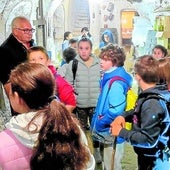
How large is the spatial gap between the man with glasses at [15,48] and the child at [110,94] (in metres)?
0.76

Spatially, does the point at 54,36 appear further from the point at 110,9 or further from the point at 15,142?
the point at 15,142

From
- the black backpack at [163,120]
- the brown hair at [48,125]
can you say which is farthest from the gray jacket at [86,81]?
the brown hair at [48,125]

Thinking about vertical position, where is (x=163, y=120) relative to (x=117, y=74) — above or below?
below

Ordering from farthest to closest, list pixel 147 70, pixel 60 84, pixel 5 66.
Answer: pixel 5 66
pixel 60 84
pixel 147 70

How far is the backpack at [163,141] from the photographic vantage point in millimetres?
2355

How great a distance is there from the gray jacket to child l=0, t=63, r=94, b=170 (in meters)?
2.35

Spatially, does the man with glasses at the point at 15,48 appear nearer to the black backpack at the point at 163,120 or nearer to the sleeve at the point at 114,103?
the sleeve at the point at 114,103

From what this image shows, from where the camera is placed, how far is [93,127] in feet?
10.3

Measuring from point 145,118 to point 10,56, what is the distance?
1471 mm

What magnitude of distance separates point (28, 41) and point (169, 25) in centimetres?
220

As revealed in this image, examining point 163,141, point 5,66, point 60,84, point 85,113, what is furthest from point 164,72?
point 85,113

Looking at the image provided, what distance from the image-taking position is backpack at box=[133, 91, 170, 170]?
236 cm

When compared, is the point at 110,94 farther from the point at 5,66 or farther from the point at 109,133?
the point at 5,66

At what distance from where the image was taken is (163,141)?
2393mm
